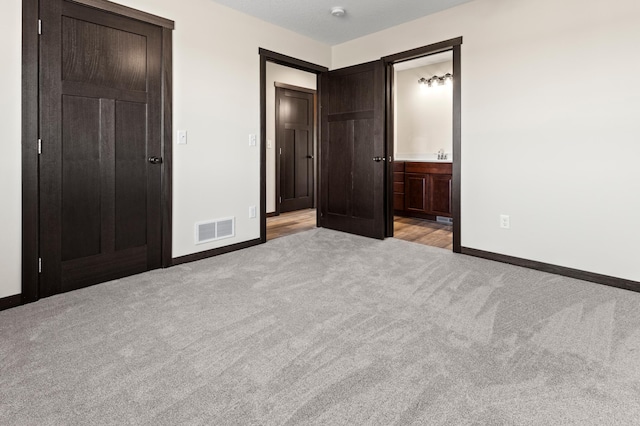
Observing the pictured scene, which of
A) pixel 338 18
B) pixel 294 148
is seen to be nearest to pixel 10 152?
pixel 338 18

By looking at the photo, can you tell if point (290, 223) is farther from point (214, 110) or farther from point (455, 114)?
point (455, 114)

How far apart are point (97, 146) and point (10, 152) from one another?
527 millimetres

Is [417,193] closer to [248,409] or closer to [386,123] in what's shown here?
[386,123]

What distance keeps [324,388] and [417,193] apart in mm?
4450

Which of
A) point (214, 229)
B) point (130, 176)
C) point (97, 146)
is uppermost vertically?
point (97, 146)

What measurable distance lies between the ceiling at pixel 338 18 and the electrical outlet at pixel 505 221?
205cm

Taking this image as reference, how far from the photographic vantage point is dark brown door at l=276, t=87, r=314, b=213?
611 centimetres

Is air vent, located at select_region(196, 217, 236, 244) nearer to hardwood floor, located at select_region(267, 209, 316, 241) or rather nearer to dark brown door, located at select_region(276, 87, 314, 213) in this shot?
hardwood floor, located at select_region(267, 209, 316, 241)

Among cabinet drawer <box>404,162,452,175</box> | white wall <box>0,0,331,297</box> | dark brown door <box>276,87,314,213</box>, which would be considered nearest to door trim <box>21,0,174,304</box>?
white wall <box>0,0,331,297</box>

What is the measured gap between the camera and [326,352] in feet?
5.90

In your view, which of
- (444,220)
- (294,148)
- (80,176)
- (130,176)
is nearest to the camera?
(80,176)

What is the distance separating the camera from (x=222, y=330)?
2.04 m

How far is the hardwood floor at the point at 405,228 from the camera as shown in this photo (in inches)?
171

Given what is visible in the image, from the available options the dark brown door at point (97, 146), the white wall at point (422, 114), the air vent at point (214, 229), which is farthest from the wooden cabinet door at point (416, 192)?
the dark brown door at point (97, 146)
